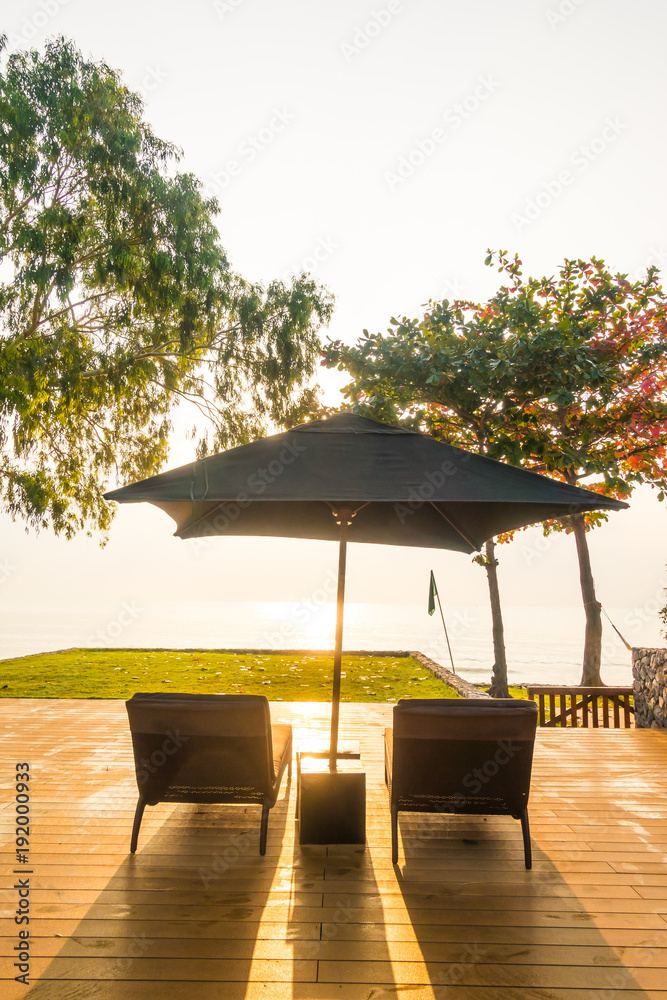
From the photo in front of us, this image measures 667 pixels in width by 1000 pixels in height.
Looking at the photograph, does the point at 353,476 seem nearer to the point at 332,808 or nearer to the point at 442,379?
the point at 332,808

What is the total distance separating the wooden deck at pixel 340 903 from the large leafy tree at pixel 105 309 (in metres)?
6.84

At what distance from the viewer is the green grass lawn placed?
8477mm

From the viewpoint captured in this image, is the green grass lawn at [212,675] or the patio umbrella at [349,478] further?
the green grass lawn at [212,675]

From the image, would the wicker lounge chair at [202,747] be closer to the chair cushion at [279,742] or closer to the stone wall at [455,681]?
the chair cushion at [279,742]

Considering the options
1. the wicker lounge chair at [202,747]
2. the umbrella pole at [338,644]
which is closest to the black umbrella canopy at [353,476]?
the umbrella pole at [338,644]

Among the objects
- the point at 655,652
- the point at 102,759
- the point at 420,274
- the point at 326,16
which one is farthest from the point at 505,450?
the point at 102,759

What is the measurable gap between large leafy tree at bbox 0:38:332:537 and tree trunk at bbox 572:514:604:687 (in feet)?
19.2

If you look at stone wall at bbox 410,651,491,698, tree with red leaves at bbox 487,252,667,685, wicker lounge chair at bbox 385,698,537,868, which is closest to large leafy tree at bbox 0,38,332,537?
tree with red leaves at bbox 487,252,667,685

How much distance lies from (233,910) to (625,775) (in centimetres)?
329

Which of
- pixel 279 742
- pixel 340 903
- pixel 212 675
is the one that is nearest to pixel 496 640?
pixel 212 675

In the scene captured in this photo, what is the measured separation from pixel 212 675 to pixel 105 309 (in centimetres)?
670

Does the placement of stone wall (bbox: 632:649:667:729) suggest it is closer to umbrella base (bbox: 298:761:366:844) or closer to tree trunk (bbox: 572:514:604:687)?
tree trunk (bbox: 572:514:604:687)

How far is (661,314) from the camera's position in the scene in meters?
9.48

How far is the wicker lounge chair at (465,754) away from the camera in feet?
9.77
